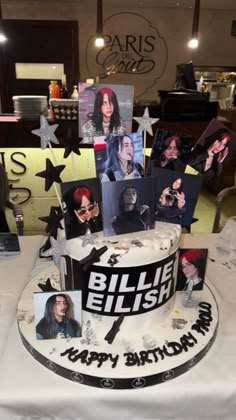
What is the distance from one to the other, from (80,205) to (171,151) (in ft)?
0.97

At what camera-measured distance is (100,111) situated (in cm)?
93

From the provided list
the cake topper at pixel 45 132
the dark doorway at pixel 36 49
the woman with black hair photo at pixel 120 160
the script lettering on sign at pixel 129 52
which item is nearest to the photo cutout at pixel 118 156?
the woman with black hair photo at pixel 120 160

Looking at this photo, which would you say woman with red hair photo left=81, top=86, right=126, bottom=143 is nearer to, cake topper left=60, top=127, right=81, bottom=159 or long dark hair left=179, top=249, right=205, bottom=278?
cake topper left=60, top=127, right=81, bottom=159

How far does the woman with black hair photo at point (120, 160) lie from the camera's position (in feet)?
2.85

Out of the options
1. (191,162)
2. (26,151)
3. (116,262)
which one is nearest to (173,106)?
(26,151)

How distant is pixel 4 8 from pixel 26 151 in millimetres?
2783

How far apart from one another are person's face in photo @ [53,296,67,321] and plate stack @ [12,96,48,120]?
223 cm

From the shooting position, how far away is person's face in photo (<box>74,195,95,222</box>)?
833mm

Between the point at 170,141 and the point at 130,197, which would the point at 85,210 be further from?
the point at 170,141

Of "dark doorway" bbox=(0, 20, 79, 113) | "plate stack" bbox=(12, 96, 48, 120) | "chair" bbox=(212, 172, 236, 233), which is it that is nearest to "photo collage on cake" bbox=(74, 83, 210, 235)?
"chair" bbox=(212, 172, 236, 233)

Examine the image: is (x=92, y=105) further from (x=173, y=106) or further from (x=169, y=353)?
(x=173, y=106)

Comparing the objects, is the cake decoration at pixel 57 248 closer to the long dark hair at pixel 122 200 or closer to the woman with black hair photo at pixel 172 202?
the long dark hair at pixel 122 200

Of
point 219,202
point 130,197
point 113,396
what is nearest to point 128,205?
point 130,197

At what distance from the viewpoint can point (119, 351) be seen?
0.81 m
